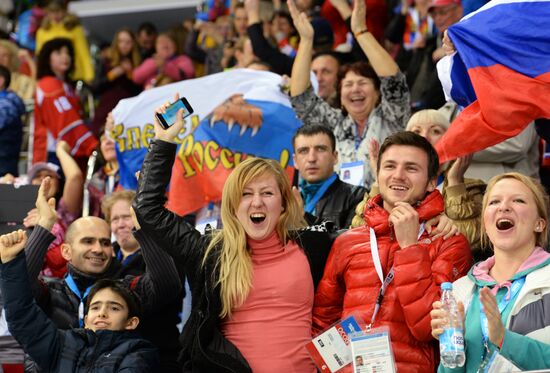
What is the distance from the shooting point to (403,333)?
15.0 feet

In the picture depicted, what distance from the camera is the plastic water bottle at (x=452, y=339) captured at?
406 cm

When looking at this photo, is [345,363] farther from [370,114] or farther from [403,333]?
[370,114]

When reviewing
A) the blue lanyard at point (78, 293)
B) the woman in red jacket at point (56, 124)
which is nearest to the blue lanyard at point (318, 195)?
the blue lanyard at point (78, 293)

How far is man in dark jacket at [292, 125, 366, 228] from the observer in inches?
235

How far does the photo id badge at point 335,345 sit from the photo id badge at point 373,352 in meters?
0.22

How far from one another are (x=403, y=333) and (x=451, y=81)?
5.25ft

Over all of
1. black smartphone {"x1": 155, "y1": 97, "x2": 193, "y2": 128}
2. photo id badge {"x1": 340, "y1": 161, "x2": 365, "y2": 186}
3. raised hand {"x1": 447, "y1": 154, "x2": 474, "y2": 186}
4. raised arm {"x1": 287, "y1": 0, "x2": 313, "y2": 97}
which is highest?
black smartphone {"x1": 155, "y1": 97, "x2": 193, "y2": 128}

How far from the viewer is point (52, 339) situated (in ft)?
16.7

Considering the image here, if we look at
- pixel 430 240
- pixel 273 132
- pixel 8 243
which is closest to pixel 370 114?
pixel 273 132

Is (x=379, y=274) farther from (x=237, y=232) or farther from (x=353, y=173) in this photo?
(x=353, y=173)

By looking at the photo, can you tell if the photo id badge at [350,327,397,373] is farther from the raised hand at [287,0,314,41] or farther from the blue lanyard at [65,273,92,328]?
the raised hand at [287,0,314,41]

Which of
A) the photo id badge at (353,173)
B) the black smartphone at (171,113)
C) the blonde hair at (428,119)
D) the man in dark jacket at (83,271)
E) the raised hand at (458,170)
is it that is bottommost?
the man in dark jacket at (83,271)

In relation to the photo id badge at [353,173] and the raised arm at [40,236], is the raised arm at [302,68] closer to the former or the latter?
the photo id badge at [353,173]

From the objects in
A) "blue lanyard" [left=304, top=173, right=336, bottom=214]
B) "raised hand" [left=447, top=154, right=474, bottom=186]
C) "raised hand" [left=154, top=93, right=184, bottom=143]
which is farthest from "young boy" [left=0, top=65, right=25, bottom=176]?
"raised hand" [left=447, top=154, right=474, bottom=186]
